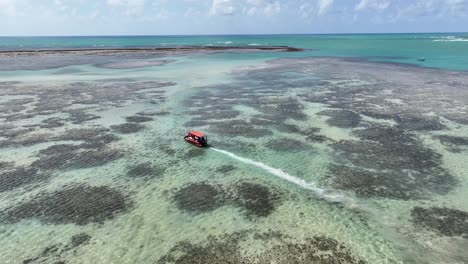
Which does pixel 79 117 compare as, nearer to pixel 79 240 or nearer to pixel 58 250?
pixel 79 240

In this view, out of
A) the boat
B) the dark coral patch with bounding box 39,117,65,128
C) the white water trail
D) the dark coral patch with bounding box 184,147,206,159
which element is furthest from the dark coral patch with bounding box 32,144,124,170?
the white water trail

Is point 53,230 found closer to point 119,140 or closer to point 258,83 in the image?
point 119,140

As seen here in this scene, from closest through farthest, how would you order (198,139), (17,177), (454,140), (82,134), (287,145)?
1. (17,177)
2. (198,139)
3. (287,145)
4. (454,140)
5. (82,134)

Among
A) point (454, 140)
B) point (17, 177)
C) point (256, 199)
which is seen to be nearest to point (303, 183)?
point (256, 199)

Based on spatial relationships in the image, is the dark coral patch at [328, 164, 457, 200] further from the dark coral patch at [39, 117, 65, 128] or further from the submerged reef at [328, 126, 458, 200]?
the dark coral patch at [39, 117, 65, 128]

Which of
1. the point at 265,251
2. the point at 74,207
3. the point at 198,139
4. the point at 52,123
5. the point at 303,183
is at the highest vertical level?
the point at 198,139

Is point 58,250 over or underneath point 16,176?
underneath
